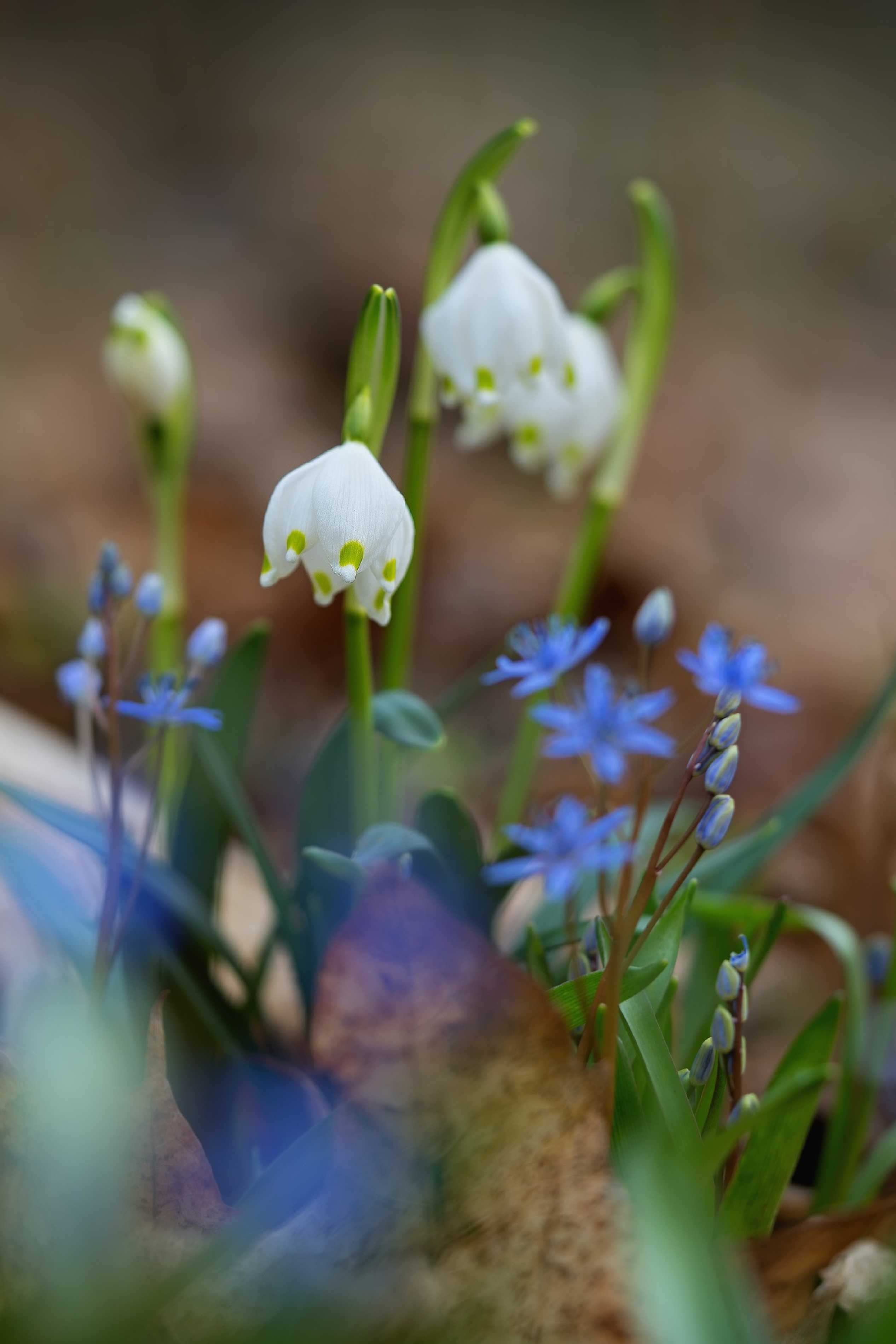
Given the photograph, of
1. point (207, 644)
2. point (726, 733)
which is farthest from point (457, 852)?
point (726, 733)

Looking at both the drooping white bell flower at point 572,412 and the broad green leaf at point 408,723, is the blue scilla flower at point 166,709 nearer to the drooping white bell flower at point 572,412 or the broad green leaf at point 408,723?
the broad green leaf at point 408,723

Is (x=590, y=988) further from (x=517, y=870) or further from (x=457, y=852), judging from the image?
(x=457, y=852)

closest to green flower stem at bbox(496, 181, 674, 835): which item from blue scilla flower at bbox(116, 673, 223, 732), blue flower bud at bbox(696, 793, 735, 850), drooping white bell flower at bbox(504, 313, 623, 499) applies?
drooping white bell flower at bbox(504, 313, 623, 499)

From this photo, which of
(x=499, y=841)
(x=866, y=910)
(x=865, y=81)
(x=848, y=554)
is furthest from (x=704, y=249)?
(x=499, y=841)

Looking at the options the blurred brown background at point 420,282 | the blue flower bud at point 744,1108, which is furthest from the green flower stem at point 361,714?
the blurred brown background at point 420,282

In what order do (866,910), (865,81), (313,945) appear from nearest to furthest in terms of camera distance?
(313,945) < (866,910) < (865,81)

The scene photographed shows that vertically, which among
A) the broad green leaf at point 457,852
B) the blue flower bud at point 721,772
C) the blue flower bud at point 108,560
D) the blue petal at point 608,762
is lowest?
the broad green leaf at point 457,852

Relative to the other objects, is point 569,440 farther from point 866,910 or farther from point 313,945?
point 866,910
